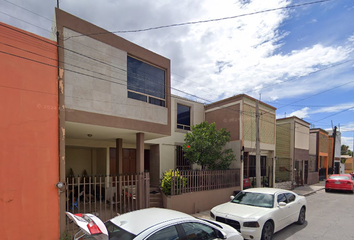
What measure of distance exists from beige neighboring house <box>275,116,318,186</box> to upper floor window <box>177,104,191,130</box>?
9416 mm

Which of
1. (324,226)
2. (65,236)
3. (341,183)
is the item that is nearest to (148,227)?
(65,236)

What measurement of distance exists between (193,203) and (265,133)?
8255 mm

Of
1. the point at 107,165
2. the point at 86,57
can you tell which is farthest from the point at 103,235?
the point at 107,165

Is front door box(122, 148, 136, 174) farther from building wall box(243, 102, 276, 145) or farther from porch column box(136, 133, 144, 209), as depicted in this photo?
building wall box(243, 102, 276, 145)

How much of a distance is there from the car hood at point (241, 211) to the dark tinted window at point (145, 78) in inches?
182

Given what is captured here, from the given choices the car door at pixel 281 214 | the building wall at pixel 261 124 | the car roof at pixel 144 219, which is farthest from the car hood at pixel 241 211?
the building wall at pixel 261 124

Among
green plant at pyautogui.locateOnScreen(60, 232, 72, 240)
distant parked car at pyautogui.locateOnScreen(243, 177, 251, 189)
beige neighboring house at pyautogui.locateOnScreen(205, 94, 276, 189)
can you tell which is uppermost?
beige neighboring house at pyautogui.locateOnScreen(205, 94, 276, 189)

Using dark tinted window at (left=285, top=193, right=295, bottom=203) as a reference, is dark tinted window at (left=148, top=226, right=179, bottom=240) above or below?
above

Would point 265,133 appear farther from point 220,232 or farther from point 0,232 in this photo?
Answer: point 0,232

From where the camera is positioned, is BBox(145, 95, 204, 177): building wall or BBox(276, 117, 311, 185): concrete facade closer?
BBox(145, 95, 204, 177): building wall

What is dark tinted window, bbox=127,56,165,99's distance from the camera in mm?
7659

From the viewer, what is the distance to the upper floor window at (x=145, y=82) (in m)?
7.64

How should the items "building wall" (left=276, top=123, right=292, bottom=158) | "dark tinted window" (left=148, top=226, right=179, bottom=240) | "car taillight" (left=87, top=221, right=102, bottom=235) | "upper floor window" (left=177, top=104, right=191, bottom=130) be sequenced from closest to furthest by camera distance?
"car taillight" (left=87, top=221, right=102, bottom=235)
"dark tinted window" (left=148, top=226, right=179, bottom=240)
"upper floor window" (left=177, top=104, right=191, bottom=130)
"building wall" (left=276, top=123, right=292, bottom=158)

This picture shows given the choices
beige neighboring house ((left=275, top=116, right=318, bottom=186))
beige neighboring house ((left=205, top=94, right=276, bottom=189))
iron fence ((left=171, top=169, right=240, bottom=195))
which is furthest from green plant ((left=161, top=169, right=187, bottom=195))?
beige neighboring house ((left=275, top=116, right=318, bottom=186))
